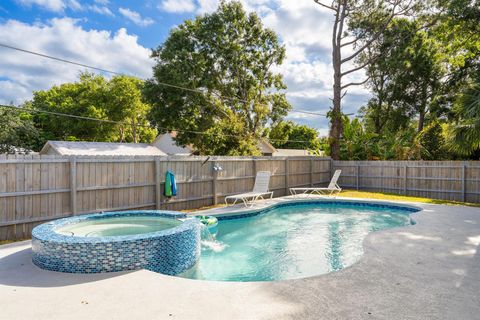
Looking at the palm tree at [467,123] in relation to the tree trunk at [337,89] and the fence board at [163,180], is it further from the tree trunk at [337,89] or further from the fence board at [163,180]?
the tree trunk at [337,89]

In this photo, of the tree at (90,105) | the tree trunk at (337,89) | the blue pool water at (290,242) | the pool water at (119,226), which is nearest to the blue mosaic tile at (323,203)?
the blue pool water at (290,242)

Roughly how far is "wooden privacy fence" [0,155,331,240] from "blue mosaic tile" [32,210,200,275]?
230 centimetres

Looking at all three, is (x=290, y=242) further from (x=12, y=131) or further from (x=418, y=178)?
(x=12, y=131)

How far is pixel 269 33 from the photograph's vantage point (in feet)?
73.8

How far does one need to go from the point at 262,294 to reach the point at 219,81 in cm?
1940

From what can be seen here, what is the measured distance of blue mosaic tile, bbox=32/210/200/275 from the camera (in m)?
4.42

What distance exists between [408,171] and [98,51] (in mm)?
14140

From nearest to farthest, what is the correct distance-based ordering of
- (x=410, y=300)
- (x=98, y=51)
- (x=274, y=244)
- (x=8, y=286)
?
(x=410, y=300), (x=8, y=286), (x=274, y=244), (x=98, y=51)

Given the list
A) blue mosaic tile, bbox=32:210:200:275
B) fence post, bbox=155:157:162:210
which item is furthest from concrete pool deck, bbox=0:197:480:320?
fence post, bbox=155:157:162:210

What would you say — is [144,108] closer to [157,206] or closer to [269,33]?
[269,33]

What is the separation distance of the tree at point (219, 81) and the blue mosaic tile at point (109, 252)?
46.3ft

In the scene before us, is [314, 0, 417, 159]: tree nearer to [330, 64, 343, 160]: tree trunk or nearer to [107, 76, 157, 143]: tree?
[330, 64, 343, 160]: tree trunk

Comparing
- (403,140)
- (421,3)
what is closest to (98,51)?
(403,140)

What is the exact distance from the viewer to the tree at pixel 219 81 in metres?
20.3
